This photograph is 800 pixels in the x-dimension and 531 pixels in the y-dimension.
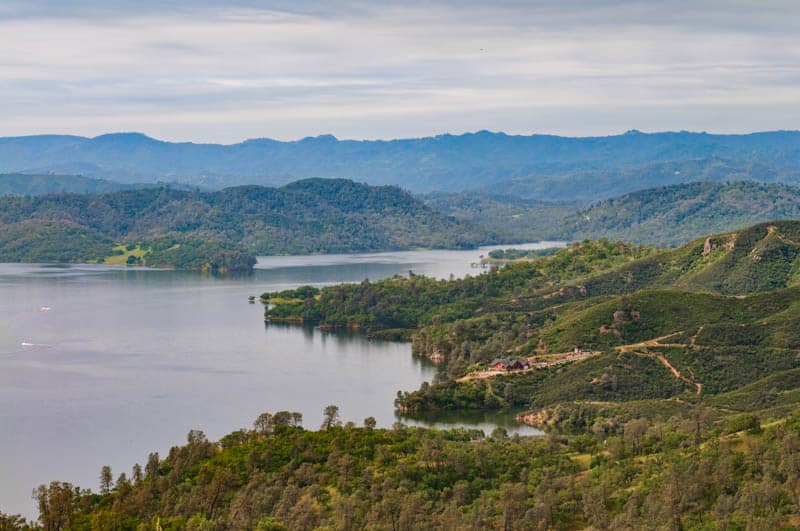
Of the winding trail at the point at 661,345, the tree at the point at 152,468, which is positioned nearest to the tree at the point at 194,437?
the tree at the point at 152,468

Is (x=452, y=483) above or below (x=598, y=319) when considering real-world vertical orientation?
below

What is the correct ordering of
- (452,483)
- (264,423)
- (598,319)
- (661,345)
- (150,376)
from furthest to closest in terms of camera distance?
(150,376)
(598,319)
(661,345)
(264,423)
(452,483)

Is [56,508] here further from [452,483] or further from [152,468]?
[452,483]

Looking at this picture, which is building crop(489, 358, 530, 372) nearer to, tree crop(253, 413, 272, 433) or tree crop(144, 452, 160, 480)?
tree crop(253, 413, 272, 433)

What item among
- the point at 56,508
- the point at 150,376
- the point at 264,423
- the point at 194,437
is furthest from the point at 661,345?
the point at 56,508

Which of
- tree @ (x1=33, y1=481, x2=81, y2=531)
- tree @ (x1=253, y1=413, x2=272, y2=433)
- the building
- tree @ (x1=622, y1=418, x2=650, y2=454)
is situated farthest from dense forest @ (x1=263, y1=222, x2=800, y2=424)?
tree @ (x1=33, y1=481, x2=81, y2=531)

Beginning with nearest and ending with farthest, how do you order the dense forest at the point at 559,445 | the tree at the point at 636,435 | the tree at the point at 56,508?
1. the dense forest at the point at 559,445
2. the tree at the point at 56,508
3. the tree at the point at 636,435

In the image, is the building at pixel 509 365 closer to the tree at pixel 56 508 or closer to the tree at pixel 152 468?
the tree at pixel 152 468

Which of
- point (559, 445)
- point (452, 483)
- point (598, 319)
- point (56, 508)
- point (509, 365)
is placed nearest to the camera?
point (56, 508)
